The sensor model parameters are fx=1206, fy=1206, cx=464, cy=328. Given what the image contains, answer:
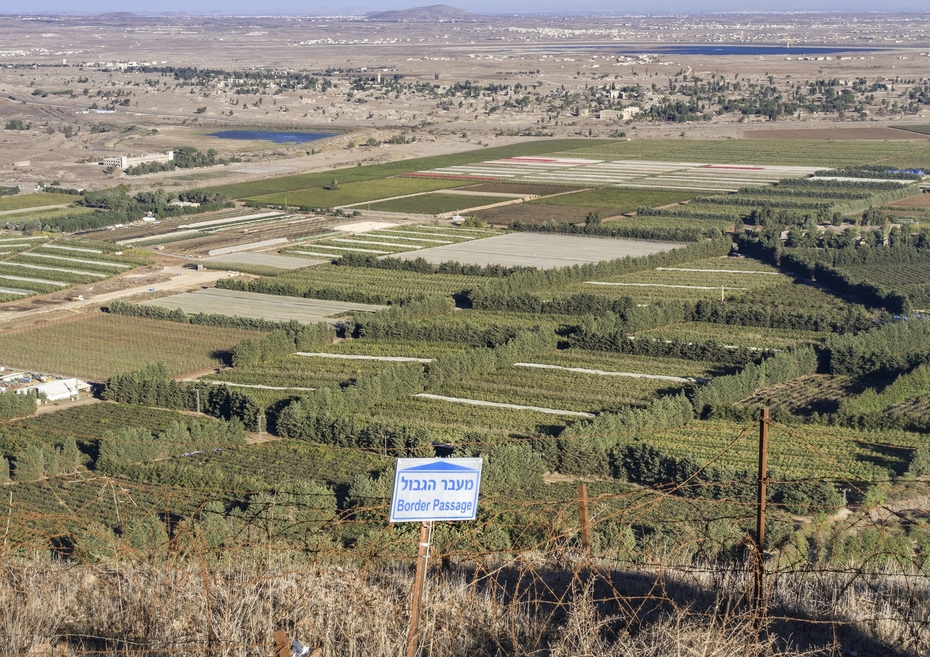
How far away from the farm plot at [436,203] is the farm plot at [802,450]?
1363 inches

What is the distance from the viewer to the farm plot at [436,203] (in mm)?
58906

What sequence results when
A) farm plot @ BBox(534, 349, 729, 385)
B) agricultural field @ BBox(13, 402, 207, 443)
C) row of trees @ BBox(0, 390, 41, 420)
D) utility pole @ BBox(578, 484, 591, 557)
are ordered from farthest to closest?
1. farm plot @ BBox(534, 349, 729, 385)
2. row of trees @ BBox(0, 390, 41, 420)
3. agricultural field @ BBox(13, 402, 207, 443)
4. utility pole @ BBox(578, 484, 591, 557)

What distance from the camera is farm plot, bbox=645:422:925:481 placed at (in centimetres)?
2227

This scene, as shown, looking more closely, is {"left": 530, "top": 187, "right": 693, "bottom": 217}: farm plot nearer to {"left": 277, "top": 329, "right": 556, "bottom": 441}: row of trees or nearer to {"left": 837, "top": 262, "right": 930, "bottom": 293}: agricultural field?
{"left": 837, "top": 262, "right": 930, "bottom": 293}: agricultural field

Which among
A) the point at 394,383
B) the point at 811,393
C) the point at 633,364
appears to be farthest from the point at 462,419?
the point at 811,393

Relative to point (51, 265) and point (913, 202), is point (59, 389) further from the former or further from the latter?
point (913, 202)

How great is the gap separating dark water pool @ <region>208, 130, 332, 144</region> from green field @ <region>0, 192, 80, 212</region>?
27.8m

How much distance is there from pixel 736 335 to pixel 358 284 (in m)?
13.8

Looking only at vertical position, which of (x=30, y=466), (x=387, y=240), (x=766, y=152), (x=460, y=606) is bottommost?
(x=387, y=240)

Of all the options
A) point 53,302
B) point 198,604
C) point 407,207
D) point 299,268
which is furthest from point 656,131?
point 198,604

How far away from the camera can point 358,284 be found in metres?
41.5

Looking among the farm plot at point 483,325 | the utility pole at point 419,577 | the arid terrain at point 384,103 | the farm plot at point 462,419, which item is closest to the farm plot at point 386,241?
the farm plot at point 483,325

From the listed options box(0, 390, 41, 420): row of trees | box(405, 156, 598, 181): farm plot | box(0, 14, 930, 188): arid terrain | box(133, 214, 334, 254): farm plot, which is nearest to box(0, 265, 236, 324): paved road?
box(133, 214, 334, 254): farm plot

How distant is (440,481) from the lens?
6230mm
